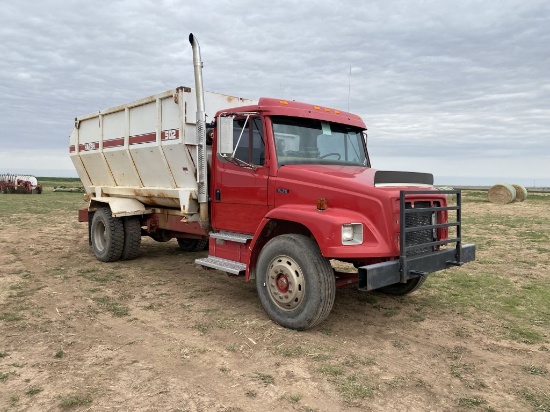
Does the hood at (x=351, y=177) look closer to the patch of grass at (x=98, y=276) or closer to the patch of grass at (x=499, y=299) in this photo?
the patch of grass at (x=499, y=299)

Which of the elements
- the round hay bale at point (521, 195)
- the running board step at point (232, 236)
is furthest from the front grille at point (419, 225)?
the round hay bale at point (521, 195)

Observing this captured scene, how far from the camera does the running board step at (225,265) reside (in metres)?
5.70

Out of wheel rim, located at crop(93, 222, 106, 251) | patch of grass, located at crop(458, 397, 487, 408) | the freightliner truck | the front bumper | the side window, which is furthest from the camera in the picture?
wheel rim, located at crop(93, 222, 106, 251)

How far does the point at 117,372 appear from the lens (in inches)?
156

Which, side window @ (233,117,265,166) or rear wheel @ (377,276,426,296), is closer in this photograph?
side window @ (233,117,265,166)

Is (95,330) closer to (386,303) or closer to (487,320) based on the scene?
(386,303)

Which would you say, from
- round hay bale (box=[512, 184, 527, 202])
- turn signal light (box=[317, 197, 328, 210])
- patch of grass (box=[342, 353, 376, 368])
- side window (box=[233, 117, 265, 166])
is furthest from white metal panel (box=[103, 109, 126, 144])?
round hay bale (box=[512, 184, 527, 202])

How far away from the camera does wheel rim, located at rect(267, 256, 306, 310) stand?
4973mm

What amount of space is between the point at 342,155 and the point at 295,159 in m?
0.87

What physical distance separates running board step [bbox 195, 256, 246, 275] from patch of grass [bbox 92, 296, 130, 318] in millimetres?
1184

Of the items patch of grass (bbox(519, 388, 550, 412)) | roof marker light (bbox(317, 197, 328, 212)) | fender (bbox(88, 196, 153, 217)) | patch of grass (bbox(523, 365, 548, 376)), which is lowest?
patch of grass (bbox(519, 388, 550, 412))

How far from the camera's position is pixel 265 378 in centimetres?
388


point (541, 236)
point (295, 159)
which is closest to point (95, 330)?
point (295, 159)

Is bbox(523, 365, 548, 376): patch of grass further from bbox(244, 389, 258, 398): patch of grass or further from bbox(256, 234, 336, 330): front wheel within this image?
bbox(244, 389, 258, 398): patch of grass
